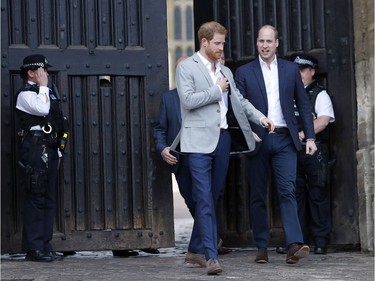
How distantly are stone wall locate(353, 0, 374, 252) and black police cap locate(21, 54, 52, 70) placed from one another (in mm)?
2524

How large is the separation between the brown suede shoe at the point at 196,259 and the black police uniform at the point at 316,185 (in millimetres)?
1496

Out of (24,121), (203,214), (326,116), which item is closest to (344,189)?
(326,116)

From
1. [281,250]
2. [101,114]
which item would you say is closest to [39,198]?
[101,114]

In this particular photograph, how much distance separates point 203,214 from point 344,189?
203 centimetres

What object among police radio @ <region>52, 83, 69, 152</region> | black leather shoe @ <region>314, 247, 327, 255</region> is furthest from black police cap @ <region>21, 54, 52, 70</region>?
black leather shoe @ <region>314, 247, 327, 255</region>

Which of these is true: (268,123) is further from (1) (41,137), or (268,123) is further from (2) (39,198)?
(2) (39,198)

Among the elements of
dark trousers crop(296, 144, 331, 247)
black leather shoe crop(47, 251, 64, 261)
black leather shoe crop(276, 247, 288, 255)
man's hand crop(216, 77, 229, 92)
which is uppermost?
man's hand crop(216, 77, 229, 92)

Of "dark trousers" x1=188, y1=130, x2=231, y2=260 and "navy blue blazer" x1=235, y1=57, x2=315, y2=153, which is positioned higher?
"navy blue blazer" x1=235, y1=57, x2=315, y2=153

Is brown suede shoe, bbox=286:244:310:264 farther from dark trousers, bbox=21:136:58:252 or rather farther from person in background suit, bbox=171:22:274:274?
dark trousers, bbox=21:136:58:252

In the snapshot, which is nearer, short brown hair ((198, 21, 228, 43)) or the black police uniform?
short brown hair ((198, 21, 228, 43))

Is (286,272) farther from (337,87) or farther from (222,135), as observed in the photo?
(337,87)

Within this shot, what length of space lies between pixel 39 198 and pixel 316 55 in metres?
2.63

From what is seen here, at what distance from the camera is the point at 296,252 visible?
27.4 ft

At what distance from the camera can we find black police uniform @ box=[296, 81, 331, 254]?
379 inches
